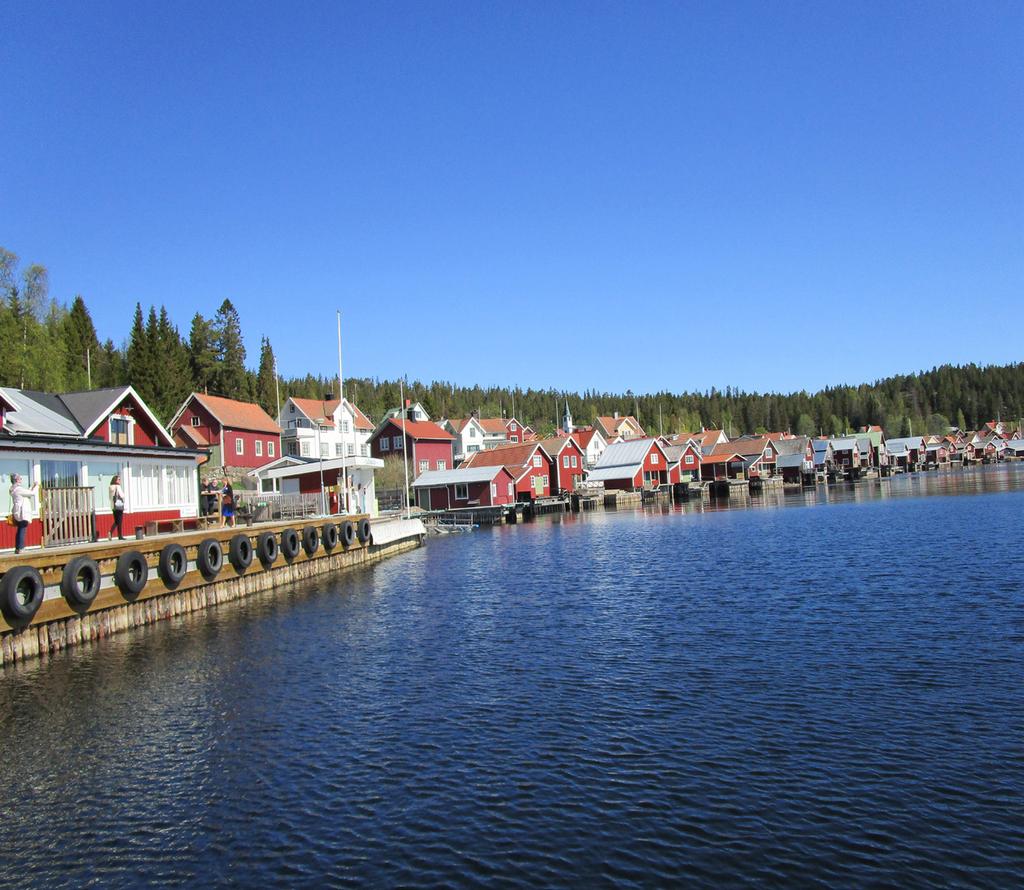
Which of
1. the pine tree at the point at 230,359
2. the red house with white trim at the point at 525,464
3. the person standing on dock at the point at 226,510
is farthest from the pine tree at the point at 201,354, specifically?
the person standing on dock at the point at 226,510

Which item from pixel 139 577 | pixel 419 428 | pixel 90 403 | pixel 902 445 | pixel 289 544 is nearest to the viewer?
pixel 139 577

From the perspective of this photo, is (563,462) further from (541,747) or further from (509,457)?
(541,747)

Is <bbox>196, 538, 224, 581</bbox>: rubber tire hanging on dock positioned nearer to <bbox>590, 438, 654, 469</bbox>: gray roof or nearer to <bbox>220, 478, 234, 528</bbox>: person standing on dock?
<bbox>220, 478, 234, 528</bbox>: person standing on dock

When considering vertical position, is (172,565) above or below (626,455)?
below

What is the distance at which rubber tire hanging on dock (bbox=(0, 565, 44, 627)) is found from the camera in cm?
1758

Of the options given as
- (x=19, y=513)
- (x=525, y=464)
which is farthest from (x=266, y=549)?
(x=525, y=464)

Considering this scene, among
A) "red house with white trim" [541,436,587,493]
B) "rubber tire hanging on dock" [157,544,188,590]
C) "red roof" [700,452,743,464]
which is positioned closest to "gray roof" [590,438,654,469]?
"red house with white trim" [541,436,587,493]

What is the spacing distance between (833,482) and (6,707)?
452 feet

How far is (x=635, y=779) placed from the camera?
37.1 ft

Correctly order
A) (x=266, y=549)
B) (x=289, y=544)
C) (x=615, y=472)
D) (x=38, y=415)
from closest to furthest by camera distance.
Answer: (x=38, y=415)
(x=266, y=549)
(x=289, y=544)
(x=615, y=472)

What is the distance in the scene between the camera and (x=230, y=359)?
110 m

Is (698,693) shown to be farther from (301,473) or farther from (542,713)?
(301,473)

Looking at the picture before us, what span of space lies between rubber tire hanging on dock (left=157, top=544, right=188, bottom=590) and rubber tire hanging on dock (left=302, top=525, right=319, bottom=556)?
1072 centimetres

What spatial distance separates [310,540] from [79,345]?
71.3 m
